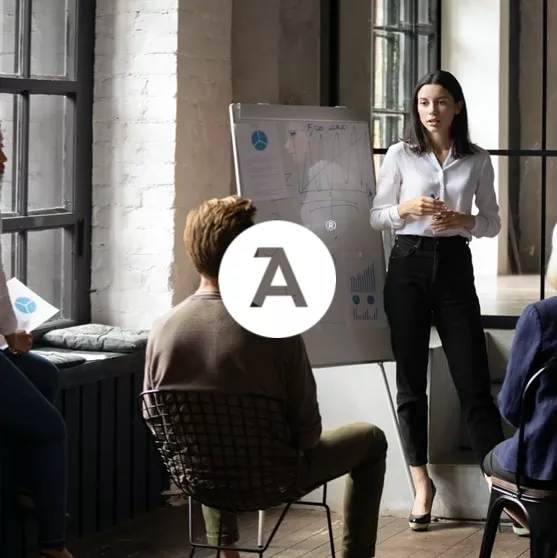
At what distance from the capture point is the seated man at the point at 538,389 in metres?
3.16

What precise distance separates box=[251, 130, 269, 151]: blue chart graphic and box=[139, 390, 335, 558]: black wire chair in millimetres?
1497

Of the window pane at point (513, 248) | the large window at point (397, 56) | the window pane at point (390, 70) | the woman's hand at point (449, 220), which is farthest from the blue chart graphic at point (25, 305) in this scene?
the window pane at point (513, 248)

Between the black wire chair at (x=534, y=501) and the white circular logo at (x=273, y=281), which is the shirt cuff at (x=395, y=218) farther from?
the black wire chair at (x=534, y=501)

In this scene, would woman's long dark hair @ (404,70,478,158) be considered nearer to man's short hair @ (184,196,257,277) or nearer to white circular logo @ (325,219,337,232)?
white circular logo @ (325,219,337,232)

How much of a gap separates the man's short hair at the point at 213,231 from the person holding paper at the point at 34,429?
0.65 metres

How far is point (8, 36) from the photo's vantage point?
14.3ft

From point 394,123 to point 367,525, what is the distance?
233 cm

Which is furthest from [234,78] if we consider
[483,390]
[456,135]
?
[483,390]

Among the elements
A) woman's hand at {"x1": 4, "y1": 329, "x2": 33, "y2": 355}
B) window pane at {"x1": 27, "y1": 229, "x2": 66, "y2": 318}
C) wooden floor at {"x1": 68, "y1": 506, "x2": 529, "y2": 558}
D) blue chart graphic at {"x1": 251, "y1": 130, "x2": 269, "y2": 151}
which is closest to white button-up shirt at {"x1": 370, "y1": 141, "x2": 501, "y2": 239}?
→ blue chart graphic at {"x1": 251, "y1": 130, "x2": 269, "y2": 151}

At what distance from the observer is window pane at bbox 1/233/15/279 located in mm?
4438

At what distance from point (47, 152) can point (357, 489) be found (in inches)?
76.7

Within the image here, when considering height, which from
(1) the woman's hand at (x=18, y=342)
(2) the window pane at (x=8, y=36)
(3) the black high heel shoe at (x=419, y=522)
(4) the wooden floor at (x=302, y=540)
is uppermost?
(2) the window pane at (x=8, y=36)

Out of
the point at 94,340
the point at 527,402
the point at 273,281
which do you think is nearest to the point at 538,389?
the point at 527,402

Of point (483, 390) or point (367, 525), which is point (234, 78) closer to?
point (483, 390)
